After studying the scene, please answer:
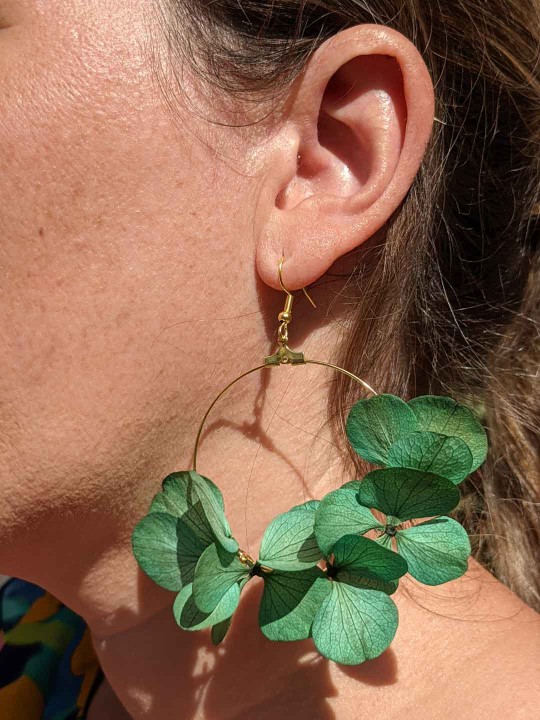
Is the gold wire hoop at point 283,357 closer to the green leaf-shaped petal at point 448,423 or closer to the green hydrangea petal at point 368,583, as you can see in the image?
the green leaf-shaped petal at point 448,423

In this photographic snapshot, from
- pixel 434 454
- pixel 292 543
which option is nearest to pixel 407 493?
pixel 434 454

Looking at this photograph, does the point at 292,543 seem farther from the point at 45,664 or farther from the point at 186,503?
the point at 45,664

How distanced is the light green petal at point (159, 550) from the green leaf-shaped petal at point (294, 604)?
0.14 m

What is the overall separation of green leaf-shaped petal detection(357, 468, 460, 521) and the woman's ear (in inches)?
12.1

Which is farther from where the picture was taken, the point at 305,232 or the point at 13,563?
the point at 13,563

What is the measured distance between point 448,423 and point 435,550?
0.16 meters

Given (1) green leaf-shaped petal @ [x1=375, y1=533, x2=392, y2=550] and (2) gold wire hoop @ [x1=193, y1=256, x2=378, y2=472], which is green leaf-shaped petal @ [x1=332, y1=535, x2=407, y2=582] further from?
(2) gold wire hoop @ [x1=193, y1=256, x2=378, y2=472]

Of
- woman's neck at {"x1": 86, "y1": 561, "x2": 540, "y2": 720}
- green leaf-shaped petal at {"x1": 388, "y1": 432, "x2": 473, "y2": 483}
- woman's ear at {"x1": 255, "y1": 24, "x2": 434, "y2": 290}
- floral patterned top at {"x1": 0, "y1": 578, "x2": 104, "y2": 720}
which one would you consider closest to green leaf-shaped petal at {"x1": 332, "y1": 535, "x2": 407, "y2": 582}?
green leaf-shaped petal at {"x1": 388, "y1": 432, "x2": 473, "y2": 483}

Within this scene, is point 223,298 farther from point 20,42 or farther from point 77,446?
point 20,42

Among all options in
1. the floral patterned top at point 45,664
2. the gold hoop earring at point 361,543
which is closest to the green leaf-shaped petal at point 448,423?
the gold hoop earring at point 361,543

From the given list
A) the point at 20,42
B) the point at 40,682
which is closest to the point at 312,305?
the point at 20,42

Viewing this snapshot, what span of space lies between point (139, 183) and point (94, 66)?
165 mm

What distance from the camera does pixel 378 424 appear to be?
0.96 meters

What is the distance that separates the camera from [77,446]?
1052 millimetres
